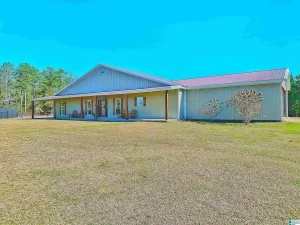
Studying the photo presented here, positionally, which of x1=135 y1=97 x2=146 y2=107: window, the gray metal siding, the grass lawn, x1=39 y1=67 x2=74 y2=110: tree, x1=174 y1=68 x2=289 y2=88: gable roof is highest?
x1=39 y1=67 x2=74 y2=110: tree

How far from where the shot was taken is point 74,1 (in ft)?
60.5

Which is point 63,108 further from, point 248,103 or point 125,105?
point 248,103

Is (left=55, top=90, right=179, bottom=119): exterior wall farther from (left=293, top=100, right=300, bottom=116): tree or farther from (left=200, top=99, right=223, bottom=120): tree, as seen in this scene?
(left=293, top=100, right=300, bottom=116): tree

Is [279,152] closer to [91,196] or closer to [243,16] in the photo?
[91,196]

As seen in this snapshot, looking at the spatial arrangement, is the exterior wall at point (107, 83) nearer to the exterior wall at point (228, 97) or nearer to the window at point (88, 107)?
the window at point (88, 107)

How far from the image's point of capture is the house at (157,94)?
14.3 m

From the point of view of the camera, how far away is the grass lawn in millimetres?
2762

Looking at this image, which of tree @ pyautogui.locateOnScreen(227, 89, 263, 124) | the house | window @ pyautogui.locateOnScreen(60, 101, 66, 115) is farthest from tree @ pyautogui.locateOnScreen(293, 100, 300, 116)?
window @ pyautogui.locateOnScreen(60, 101, 66, 115)

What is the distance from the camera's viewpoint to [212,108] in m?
15.8

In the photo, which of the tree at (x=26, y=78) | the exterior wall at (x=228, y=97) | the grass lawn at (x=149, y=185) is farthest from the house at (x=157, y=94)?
the tree at (x=26, y=78)

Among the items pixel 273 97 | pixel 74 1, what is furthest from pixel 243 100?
pixel 74 1

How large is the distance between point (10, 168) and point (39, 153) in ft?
4.42

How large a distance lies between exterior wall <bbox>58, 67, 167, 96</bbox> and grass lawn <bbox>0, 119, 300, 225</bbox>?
1231 centimetres

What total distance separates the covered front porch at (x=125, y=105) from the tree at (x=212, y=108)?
196cm
